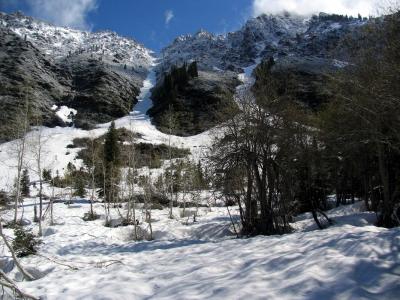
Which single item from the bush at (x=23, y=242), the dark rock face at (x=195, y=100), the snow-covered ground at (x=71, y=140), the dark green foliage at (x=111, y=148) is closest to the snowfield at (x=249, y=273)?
the bush at (x=23, y=242)

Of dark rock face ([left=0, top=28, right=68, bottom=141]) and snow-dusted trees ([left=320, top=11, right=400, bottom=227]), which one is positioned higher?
dark rock face ([left=0, top=28, right=68, bottom=141])

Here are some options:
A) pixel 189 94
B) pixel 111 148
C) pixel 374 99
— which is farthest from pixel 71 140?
pixel 374 99

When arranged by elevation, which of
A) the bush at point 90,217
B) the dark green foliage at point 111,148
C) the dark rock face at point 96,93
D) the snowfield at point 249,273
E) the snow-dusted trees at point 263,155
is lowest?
the bush at point 90,217

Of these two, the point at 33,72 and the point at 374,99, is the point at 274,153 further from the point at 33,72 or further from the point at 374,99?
the point at 33,72

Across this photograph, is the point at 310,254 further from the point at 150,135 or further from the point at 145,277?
the point at 150,135

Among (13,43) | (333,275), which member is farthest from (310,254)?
(13,43)

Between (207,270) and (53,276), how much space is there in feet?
13.6

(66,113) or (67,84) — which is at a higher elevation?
(67,84)

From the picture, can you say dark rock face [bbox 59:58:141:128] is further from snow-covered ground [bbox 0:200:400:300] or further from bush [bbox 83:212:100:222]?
snow-covered ground [bbox 0:200:400:300]

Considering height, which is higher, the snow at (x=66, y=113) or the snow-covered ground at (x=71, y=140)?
the snow at (x=66, y=113)

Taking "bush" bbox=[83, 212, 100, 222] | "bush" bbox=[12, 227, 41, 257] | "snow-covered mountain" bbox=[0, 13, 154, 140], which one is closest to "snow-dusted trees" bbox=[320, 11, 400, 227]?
"bush" bbox=[12, 227, 41, 257]

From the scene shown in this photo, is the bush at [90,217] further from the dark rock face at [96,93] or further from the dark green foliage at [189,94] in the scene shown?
the dark rock face at [96,93]

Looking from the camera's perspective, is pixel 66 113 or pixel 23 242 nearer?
pixel 23 242

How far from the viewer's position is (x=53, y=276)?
963 centimetres
